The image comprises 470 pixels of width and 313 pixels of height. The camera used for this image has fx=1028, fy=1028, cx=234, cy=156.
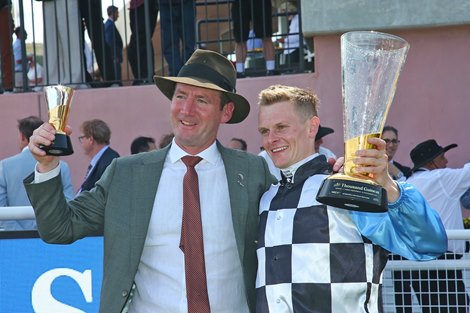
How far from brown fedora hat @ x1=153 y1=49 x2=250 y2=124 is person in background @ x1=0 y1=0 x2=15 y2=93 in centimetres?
713

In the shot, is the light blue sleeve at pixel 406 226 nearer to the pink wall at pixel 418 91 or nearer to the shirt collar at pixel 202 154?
the shirt collar at pixel 202 154

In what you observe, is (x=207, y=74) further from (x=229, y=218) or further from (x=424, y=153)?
(x=424, y=153)

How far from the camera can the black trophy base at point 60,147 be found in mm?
4250

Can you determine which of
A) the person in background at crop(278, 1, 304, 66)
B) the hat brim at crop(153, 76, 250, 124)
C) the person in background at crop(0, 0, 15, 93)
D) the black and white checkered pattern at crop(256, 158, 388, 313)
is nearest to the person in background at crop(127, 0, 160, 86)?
the person in background at crop(0, 0, 15, 93)

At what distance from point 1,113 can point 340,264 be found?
7.86 meters

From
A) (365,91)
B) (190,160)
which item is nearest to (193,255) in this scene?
(190,160)

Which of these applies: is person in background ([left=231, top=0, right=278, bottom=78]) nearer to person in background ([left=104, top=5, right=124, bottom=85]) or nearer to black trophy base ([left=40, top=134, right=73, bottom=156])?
person in background ([left=104, top=5, right=124, bottom=85])

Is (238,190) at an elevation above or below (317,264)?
above

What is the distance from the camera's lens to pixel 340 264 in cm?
418

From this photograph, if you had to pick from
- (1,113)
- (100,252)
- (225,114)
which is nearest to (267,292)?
(225,114)

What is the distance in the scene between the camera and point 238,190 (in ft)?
15.4

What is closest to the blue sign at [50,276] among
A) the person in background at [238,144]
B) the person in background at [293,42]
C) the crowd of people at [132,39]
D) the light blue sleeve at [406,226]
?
the light blue sleeve at [406,226]

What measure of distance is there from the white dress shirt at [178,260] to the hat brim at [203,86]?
46cm

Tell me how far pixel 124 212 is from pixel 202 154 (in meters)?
0.47
